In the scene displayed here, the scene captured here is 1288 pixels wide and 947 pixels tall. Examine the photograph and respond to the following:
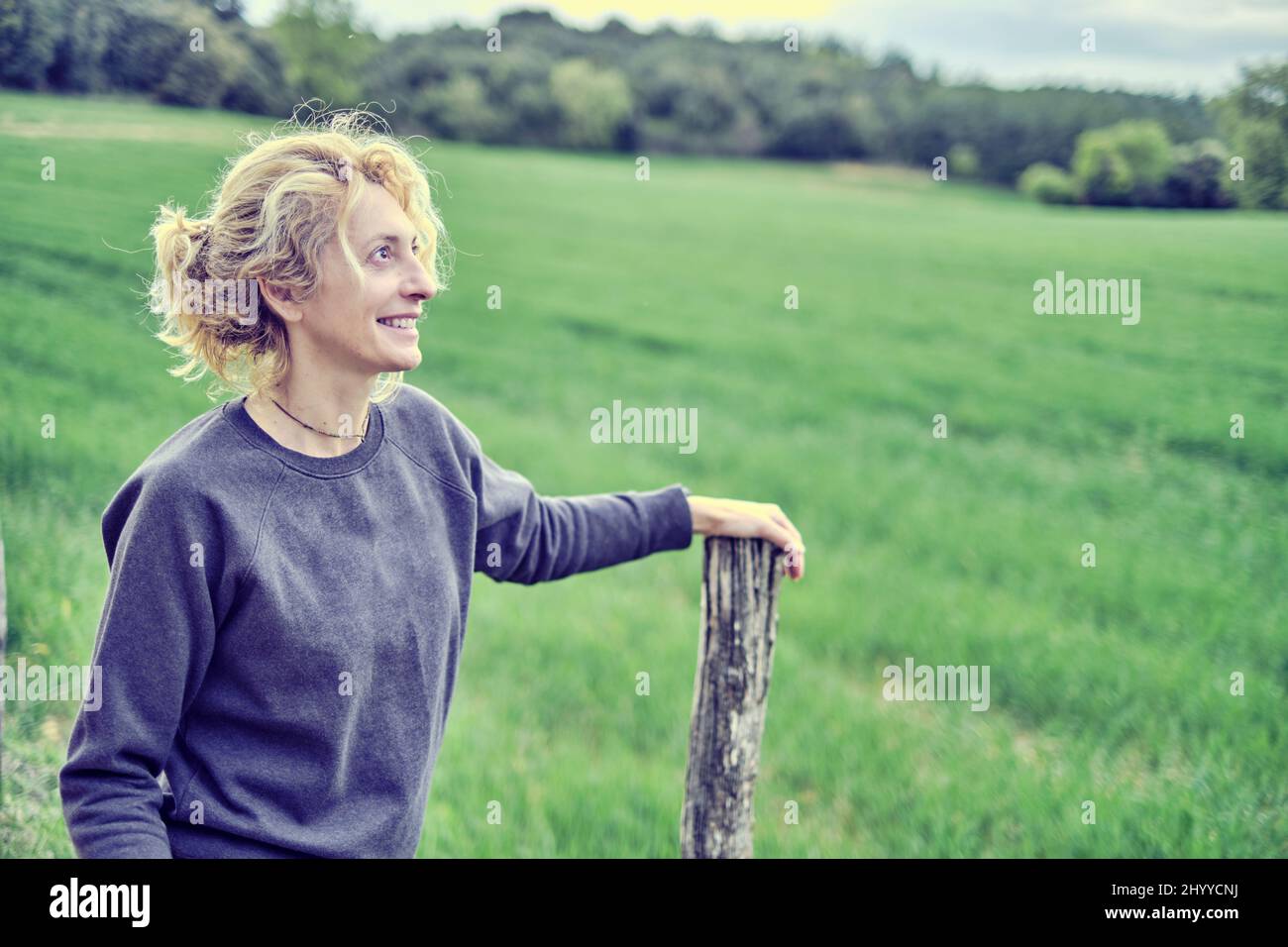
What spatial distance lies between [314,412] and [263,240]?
357 mm

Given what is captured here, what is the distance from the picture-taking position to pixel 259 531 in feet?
6.10

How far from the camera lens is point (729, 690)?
8.68 ft

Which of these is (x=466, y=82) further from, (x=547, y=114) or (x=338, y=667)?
(x=338, y=667)

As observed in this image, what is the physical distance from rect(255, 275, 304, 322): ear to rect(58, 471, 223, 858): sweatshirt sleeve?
45 cm

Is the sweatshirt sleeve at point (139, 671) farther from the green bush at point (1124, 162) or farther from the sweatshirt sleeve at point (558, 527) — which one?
the green bush at point (1124, 162)

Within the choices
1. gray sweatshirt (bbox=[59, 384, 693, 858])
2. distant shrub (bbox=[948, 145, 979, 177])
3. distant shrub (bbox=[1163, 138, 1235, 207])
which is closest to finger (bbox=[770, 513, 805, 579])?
gray sweatshirt (bbox=[59, 384, 693, 858])

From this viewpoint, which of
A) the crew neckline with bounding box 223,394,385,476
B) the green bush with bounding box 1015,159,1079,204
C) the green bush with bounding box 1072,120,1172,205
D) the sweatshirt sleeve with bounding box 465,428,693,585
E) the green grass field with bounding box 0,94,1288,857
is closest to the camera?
the crew neckline with bounding box 223,394,385,476

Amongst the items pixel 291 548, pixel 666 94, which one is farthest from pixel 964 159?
pixel 291 548

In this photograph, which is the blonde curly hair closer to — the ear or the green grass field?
the ear

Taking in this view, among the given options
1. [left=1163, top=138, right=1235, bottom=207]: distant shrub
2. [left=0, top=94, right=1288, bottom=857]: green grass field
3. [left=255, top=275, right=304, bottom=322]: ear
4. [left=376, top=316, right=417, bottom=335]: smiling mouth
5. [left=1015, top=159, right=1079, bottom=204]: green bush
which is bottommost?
[left=0, top=94, right=1288, bottom=857]: green grass field

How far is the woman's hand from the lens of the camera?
2.54 m

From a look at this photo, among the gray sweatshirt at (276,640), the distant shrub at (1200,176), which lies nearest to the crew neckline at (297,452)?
the gray sweatshirt at (276,640)

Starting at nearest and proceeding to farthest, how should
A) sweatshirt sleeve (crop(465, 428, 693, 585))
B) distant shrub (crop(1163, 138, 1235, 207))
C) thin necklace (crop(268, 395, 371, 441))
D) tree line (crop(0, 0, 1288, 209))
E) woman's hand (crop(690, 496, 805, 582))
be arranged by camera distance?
thin necklace (crop(268, 395, 371, 441))
sweatshirt sleeve (crop(465, 428, 693, 585))
woman's hand (crop(690, 496, 805, 582))
tree line (crop(0, 0, 1288, 209))
distant shrub (crop(1163, 138, 1235, 207))

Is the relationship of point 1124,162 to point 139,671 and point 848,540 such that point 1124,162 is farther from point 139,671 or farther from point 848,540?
point 139,671
